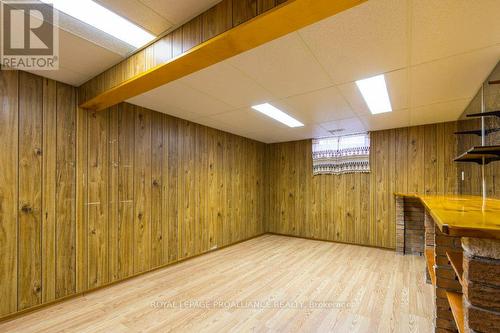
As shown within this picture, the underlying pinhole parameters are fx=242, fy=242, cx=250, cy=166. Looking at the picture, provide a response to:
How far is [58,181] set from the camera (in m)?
2.51

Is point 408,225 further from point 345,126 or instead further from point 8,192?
point 8,192

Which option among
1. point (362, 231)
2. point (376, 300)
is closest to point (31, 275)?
point (376, 300)

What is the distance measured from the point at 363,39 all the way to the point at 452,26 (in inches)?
21.0

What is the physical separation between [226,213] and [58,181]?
2.83m

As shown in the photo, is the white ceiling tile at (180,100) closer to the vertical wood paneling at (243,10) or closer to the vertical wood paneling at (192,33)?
the vertical wood paneling at (192,33)

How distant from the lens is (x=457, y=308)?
54.7 inches

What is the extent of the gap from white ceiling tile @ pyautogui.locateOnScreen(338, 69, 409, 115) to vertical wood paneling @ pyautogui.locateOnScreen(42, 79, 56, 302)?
3.02m

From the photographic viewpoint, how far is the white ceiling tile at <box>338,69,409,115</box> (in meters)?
2.36

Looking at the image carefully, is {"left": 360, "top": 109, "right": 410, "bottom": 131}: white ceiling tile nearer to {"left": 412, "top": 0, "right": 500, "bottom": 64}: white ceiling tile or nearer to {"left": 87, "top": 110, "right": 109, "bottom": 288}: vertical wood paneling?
{"left": 412, "top": 0, "right": 500, "bottom": 64}: white ceiling tile

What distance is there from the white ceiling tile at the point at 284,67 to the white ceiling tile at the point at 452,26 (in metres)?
0.73

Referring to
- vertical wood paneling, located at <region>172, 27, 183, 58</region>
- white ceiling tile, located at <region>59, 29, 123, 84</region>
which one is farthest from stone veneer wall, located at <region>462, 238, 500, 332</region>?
white ceiling tile, located at <region>59, 29, 123, 84</region>

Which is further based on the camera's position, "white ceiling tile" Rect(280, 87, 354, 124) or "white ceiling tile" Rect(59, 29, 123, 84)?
"white ceiling tile" Rect(280, 87, 354, 124)

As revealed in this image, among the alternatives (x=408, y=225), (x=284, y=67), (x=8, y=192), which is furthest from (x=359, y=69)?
(x=8, y=192)

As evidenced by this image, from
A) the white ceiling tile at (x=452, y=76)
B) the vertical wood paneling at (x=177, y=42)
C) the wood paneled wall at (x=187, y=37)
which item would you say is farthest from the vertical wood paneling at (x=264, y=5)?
the white ceiling tile at (x=452, y=76)
